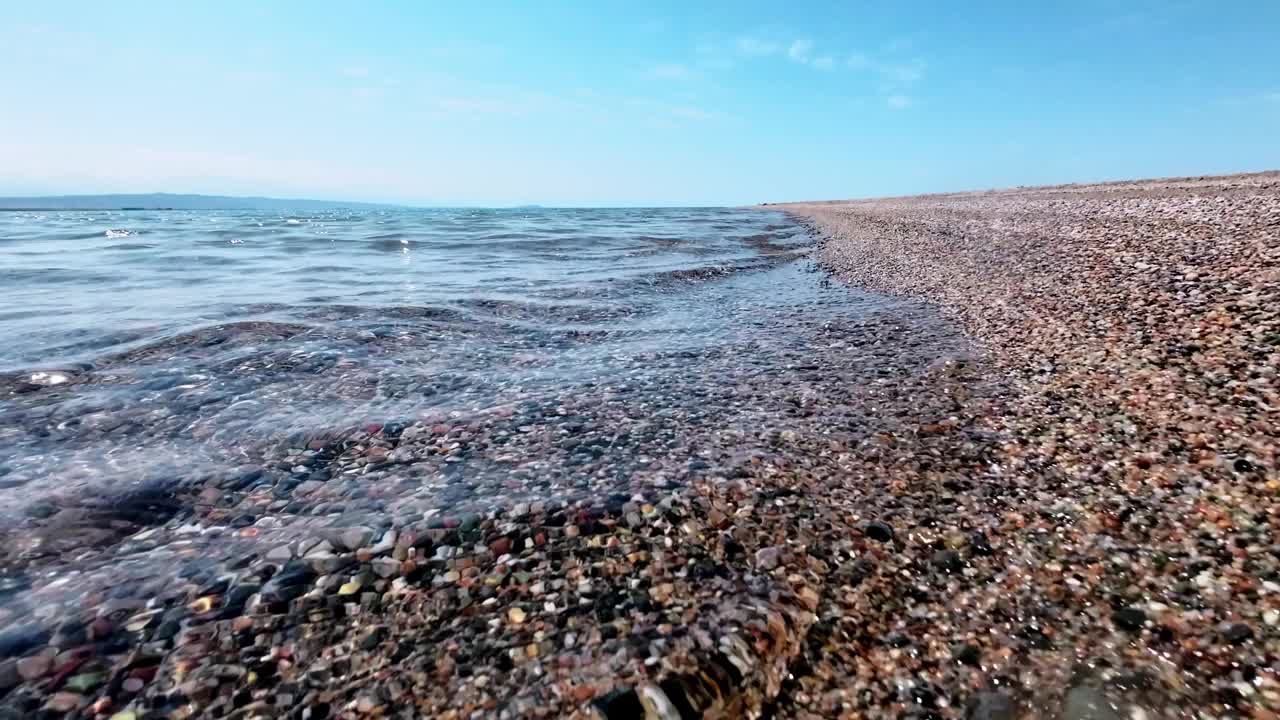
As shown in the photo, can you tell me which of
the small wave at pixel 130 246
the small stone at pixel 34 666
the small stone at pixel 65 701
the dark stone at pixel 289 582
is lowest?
the small stone at pixel 65 701

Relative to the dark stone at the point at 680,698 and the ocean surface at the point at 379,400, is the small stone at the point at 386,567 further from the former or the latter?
the dark stone at the point at 680,698

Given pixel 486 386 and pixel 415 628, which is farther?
pixel 486 386

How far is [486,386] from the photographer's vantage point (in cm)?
646

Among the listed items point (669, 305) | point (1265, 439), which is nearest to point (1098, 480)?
point (1265, 439)

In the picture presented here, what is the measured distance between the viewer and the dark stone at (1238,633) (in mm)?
2508

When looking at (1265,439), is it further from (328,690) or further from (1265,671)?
(328,690)

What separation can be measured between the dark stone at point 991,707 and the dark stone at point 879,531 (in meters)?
1.11

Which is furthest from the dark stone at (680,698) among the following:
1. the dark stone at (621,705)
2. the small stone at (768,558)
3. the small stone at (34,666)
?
the small stone at (34,666)

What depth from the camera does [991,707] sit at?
2.35 meters

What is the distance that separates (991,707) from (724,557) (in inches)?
52.8

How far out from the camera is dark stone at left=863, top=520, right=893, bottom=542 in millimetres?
3486

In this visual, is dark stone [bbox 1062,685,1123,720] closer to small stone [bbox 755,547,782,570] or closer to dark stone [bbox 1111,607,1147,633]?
dark stone [bbox 1111,607,1147,633]

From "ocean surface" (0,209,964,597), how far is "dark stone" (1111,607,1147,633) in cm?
221

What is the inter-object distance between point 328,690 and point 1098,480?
14.4ft
